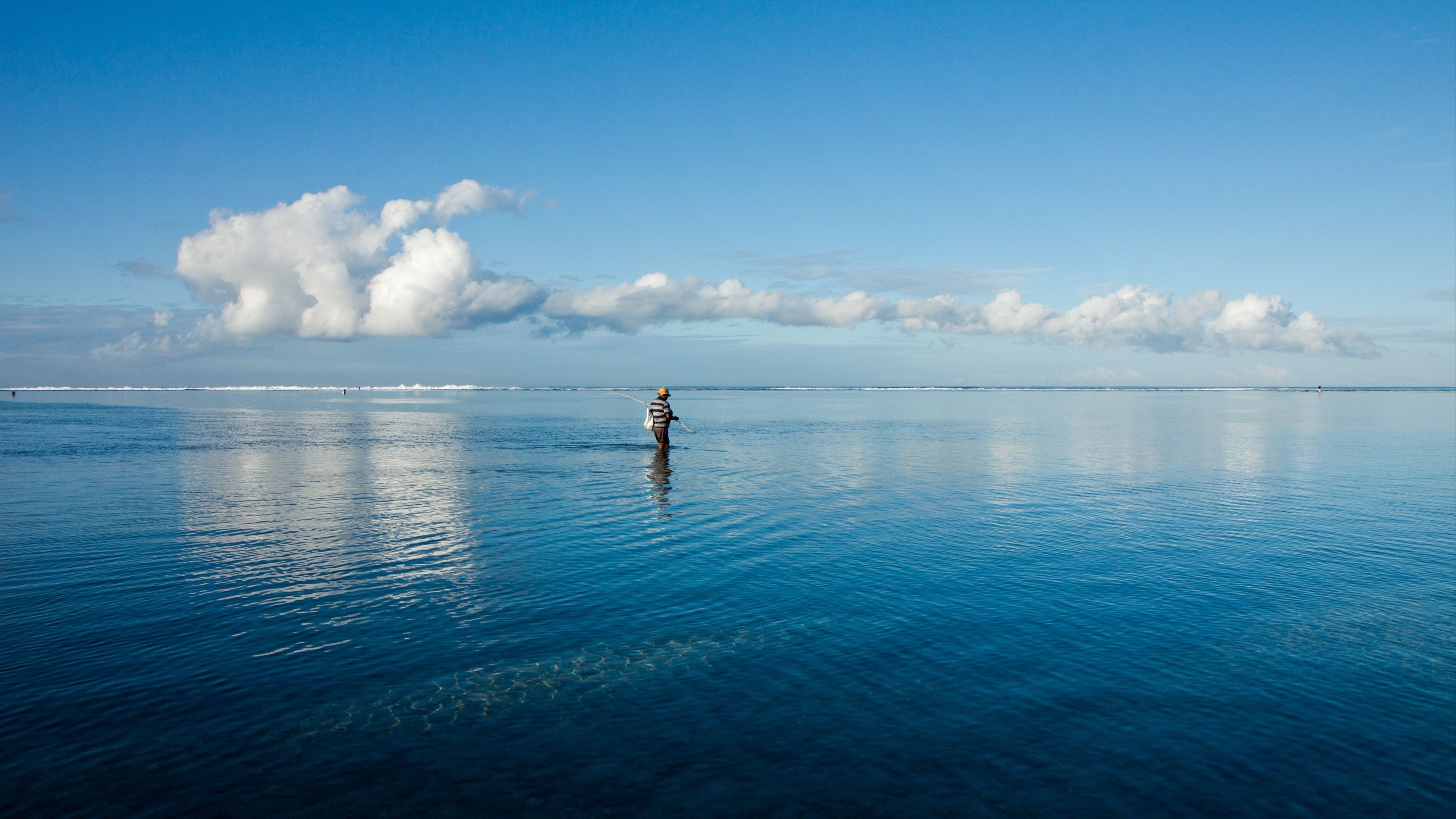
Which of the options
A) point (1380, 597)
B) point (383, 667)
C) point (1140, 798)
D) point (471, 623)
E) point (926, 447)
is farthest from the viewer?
point (926, 447)

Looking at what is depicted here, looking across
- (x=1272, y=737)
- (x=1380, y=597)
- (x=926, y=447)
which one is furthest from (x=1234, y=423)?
(x=1272, y=737)

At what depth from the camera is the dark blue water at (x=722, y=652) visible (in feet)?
30.9

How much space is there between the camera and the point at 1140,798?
9305 millimetres

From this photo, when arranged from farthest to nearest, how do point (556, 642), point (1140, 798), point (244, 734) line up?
1. point (556, 642)
2. point (244, 734)
3. point (1140, 798)

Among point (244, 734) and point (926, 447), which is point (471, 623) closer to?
point (244, 734)

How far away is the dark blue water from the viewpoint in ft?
30.9

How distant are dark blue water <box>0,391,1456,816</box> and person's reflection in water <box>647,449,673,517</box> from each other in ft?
1.82

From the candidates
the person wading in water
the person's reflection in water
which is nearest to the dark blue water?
the person's reflection in water

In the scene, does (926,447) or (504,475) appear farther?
(926,447)

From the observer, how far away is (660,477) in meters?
37.5

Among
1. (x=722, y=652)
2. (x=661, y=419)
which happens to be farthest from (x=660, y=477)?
(x=722, y=652)

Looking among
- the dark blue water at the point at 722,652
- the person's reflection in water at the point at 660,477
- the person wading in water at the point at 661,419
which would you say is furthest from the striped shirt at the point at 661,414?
the dark blue water at the point at 722,652

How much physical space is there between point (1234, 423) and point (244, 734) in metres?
95.2

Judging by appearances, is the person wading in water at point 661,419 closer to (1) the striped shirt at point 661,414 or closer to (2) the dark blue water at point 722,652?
(1) the striped shirt at point 661,414
